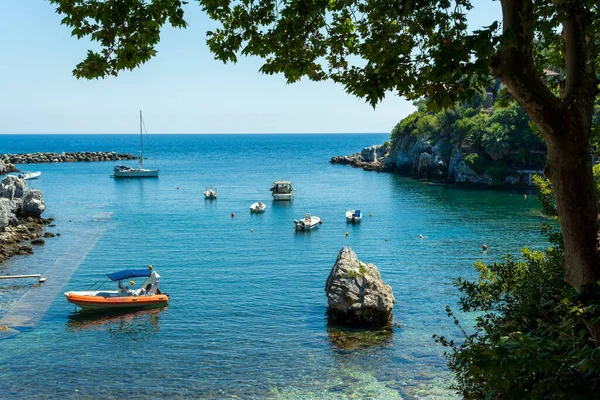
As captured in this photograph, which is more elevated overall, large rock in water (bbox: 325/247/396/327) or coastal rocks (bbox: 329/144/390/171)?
coastal rocks (bbox: 329/144/390/171)

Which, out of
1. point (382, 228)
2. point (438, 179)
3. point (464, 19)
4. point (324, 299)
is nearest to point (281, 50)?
point (464, 19)

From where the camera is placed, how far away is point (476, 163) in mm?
100125

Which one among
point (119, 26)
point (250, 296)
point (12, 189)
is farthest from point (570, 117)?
point (12, 189)

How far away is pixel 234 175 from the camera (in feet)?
438

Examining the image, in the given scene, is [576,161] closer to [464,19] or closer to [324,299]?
[464,19]

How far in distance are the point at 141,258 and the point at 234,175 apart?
8499 cm

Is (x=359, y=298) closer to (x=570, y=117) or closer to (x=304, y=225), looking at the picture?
(x=570, y=117)

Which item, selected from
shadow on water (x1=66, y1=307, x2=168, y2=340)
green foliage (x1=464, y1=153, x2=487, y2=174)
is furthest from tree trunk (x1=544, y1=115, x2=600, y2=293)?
green foliage (x1=464, y1=153, x2=487, y2=174)

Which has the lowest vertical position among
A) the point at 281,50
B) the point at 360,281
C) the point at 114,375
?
the point at 114,375

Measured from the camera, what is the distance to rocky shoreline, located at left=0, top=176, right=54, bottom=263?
52.1m

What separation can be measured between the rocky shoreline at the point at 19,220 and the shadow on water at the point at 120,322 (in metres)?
17.1

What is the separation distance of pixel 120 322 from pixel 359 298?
43.8 ft

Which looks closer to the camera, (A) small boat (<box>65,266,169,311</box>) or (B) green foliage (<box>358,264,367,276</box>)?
(B) green foliage (<box>358,264,367,276</box>)

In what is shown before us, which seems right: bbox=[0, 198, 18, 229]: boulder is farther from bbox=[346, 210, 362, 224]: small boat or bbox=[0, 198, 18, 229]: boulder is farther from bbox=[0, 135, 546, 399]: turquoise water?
bbox=[346, 210, 362, 224]: small boat
